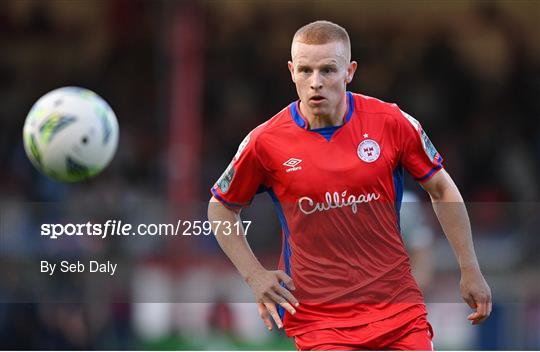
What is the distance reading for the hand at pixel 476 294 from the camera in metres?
4.64

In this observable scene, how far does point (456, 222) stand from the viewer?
189 inches

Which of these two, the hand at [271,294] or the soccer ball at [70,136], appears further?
the soccer ball at [70,136]

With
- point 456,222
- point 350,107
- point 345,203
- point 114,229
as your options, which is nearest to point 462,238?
point 456,222

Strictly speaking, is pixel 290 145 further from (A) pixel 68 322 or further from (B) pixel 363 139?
(A) pixel 68 322

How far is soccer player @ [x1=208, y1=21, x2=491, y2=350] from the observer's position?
187 inches

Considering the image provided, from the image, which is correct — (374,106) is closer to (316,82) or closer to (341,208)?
(316,82)

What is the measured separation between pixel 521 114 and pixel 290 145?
7.16 meters

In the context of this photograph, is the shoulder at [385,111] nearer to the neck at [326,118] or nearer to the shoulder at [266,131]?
the neck at [326,118]

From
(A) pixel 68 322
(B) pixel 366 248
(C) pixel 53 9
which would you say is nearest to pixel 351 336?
(B) pixel 366 248

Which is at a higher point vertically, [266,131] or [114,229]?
[114,229]

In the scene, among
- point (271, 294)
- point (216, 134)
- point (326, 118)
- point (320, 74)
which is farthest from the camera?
point (216, 134)

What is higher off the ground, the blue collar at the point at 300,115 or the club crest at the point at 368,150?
the blue collar at the point at 300,115

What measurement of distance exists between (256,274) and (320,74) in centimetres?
88

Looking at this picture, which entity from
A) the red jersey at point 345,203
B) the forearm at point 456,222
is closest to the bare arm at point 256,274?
the red jersey at point 345,203
